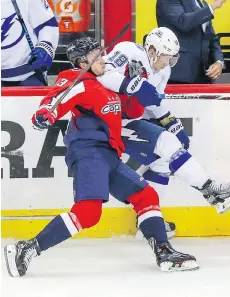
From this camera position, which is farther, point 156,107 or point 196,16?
point 196,16

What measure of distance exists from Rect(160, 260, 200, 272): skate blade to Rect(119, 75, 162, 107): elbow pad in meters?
0.65

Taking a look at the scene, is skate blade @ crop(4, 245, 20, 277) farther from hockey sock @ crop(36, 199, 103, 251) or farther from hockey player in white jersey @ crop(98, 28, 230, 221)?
hockey player in white jersey @ crop(98, 28, 230, 221)

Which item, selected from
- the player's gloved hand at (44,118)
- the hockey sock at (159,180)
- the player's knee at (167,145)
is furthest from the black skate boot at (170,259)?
the player's gloved hand at (44,118)

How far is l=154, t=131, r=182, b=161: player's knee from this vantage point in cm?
391

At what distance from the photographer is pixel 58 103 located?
354 centimetres

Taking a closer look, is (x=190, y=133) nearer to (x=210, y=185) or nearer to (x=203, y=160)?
(x=203, y=160)

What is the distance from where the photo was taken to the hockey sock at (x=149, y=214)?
3703mm

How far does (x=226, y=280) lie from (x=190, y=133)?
0.97 metres

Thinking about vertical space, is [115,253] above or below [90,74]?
below

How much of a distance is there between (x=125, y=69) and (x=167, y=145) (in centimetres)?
37

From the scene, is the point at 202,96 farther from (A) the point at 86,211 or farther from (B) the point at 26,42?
(A) the point at 86,211

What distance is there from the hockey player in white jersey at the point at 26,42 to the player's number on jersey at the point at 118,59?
617 millimetres

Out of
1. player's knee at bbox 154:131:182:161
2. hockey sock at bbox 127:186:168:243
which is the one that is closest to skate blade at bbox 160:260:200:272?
hockey sock at bbox 127:186:168:243

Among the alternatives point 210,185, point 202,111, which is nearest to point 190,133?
point 202,111
